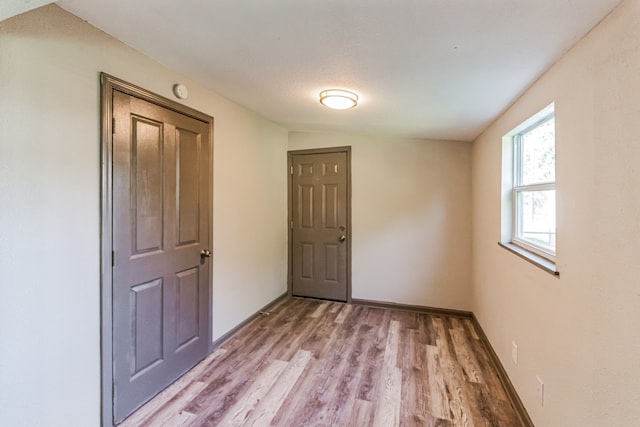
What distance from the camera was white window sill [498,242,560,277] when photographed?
155cm

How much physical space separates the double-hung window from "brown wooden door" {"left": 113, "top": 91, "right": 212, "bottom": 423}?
7.93 ft

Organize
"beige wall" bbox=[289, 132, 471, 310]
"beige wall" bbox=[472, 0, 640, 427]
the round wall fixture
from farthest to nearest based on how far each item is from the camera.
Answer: "beige wall" bbox=[289, 132, 471, 310]
the round wall fixture
"beige wall" bbox=[472, 0, 640, 427]

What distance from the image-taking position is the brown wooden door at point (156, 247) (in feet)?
5.95

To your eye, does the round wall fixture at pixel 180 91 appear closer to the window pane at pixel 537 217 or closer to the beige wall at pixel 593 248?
the beige wall at pixel 593 248

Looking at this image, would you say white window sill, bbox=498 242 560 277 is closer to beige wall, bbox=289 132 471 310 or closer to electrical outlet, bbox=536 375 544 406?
electrical outlet, bbox=536 375 544 406

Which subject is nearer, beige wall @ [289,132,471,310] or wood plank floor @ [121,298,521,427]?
wood plank floor @ [121,298,521,427]

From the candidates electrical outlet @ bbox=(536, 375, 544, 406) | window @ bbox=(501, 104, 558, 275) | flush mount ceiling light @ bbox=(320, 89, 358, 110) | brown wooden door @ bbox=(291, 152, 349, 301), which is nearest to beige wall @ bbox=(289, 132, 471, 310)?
brown wooden door @ bbox=(291, 152, 349, 301)

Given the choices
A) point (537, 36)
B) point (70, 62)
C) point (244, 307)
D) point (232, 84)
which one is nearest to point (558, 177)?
point (537, 36)

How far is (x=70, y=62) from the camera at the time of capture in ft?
5.00

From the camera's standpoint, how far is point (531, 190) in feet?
6.64

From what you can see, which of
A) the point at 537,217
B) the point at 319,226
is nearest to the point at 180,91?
the point at 319,226

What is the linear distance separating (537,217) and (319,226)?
101 inches

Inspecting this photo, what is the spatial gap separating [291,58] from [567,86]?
56.4 inches

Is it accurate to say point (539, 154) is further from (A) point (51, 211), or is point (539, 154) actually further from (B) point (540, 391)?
(A) point (51, 211)
